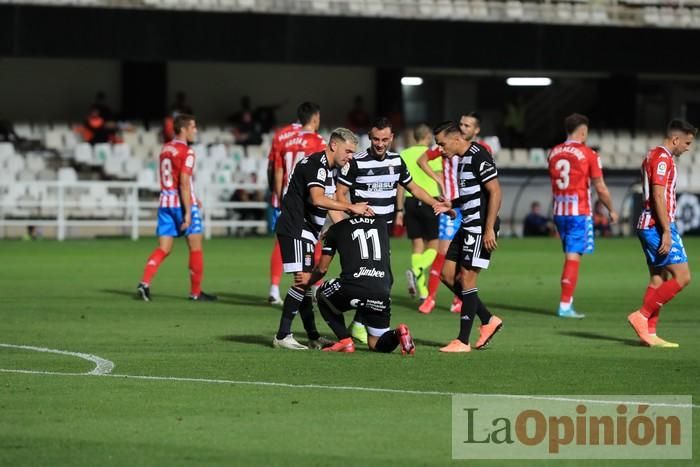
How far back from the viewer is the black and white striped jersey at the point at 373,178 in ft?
43.3

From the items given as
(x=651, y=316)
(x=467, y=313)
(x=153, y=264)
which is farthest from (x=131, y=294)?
(x=651, y=316)

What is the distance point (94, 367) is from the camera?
11539 mm

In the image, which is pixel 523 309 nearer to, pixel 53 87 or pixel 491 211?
pixel 491 211

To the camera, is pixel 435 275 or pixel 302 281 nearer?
pixel 302 281

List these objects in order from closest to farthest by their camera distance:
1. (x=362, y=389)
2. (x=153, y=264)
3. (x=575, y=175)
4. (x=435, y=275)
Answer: (x=362, y=389) < (x=575, y=175) < (x=435, y=275) < (x=153, y=264)

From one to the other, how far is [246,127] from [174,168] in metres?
20.5

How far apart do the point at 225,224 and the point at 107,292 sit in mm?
12758

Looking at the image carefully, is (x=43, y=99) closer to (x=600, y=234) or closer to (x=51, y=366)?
(x=600, y=234)

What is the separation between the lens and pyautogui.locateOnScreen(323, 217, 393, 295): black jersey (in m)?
12.4

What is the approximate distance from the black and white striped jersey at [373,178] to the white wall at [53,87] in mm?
26040

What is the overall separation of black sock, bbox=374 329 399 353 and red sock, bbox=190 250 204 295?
5.31m

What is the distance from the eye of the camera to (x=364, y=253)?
40.9 feet

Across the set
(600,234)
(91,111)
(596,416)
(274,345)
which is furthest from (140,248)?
(596,416)

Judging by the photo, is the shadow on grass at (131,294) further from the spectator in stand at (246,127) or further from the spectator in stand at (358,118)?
the spectator in stand at (358,118)
